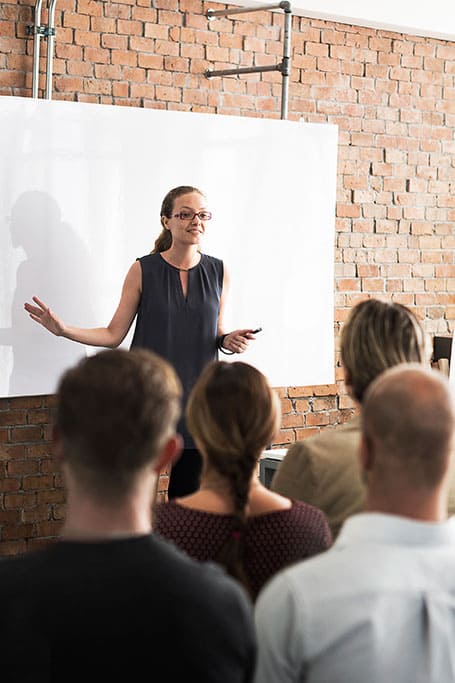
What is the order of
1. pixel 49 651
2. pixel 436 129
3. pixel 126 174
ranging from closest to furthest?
pixel 49 651 → pixel 126 174 → pixel 436 129

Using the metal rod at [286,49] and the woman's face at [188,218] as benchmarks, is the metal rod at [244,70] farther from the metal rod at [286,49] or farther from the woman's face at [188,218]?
the woman's face at [188,218]

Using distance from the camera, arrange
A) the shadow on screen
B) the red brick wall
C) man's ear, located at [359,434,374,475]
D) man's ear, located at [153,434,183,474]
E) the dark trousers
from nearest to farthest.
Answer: man's ear, located at [153,434,183,474] < man's ear, located at [359,434,374,475] < the dark trousers < the shadow on screen < the red brick wall

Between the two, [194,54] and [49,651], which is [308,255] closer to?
[194,54]

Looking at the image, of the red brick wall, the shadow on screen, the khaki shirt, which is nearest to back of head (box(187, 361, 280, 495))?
the khaki shirt

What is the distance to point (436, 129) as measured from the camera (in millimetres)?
6477

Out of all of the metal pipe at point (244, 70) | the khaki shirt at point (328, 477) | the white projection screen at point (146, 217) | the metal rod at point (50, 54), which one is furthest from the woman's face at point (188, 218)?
the khaki shirt at point (328, 477)

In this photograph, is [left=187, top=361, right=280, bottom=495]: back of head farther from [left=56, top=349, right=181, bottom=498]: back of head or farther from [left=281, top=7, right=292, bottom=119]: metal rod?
[left=281, top=7, right=292, bottom=119]: metal rod

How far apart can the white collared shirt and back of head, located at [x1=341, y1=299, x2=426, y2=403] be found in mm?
861

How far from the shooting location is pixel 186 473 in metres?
4.18

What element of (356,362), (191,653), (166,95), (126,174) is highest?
(166,95)

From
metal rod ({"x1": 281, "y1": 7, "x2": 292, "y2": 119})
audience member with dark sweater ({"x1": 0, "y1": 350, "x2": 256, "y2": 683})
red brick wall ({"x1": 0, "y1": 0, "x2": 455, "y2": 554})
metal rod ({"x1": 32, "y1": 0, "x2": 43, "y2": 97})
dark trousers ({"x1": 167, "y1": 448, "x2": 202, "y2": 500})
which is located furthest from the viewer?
metal rod ({"x1": 281, "y1": 7, "x2": 292, "y2": 119})

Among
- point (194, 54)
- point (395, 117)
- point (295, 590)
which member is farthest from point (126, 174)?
point (295, 590)

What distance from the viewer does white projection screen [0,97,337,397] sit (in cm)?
471

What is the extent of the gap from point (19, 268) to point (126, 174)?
0.72 metres
